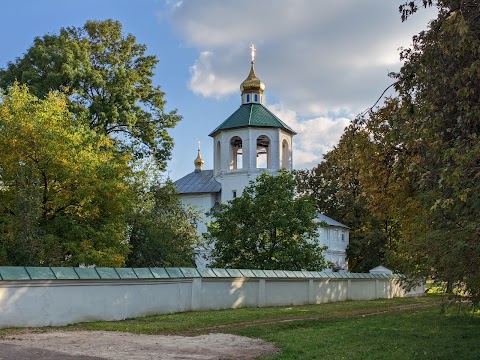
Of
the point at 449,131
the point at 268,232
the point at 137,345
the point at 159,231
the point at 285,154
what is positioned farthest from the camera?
the point at 285,154

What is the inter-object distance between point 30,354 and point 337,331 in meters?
7.44

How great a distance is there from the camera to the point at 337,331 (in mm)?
14539

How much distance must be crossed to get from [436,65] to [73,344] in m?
8.03

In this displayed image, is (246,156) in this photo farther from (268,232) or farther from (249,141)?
(268,232)

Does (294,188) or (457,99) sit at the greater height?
(294,188)

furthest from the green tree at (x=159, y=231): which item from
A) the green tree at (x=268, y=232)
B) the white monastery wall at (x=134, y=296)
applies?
the white monastery wall at (x=134, y=296)

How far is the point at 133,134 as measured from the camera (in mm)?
35438

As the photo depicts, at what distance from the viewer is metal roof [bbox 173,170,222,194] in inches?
2299

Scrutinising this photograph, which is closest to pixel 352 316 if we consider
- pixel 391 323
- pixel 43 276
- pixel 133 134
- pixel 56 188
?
pixel 391 323

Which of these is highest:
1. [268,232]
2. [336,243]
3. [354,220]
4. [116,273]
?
[354,220]

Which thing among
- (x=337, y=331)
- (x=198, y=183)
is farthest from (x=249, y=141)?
(x=337, y=331)

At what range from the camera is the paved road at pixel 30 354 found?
948cm

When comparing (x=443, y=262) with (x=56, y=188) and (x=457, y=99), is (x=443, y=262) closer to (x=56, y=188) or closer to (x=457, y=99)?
(x=457, y=99)

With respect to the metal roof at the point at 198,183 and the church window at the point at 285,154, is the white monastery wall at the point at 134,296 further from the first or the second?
the metal roof at the point at 198,183
